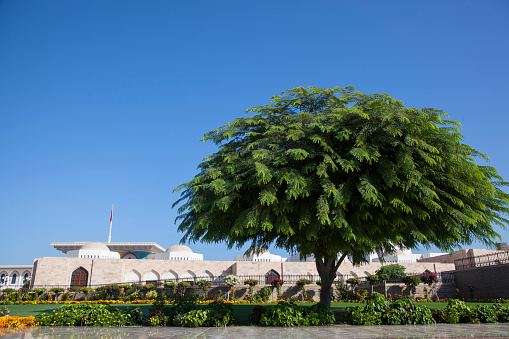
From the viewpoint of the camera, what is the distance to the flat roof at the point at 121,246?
51.3m

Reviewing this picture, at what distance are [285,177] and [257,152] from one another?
1164 millimetres

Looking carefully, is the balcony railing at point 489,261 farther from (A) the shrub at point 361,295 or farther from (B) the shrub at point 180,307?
(B) the shrub at point 180,307

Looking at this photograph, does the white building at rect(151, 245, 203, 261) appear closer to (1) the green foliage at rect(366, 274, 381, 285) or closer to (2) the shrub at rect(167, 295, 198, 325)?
(1) the green foliage at rect(366, 274, 381, 285)

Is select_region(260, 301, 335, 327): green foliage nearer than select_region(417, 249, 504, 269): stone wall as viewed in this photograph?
Yes

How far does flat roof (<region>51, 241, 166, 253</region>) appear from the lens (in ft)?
168

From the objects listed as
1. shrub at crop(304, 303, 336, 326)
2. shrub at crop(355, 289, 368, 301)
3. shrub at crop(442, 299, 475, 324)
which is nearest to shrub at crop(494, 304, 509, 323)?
shrub at crop(442, 299, 475, 324)

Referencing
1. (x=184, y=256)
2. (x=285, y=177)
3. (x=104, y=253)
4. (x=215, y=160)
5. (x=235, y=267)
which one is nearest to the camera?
(x=285, y=177)

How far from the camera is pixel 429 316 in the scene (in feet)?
35.7

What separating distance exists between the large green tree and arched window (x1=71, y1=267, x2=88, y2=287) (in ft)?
93.8

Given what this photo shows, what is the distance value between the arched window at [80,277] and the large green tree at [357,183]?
93.8 ft

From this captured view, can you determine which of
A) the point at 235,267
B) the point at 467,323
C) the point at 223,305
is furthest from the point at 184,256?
the point at 467,323

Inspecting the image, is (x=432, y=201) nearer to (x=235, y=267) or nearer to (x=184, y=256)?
(x=235, y=267)

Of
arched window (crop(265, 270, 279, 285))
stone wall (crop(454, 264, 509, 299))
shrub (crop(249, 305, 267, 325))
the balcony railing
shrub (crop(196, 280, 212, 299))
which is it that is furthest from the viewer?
arched window (crop(265, 270, 279, 285))

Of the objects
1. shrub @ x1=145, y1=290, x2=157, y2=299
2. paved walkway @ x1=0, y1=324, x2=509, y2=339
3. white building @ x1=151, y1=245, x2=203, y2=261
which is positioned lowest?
shrub @ x1=145, y1=290, x2=157, y2=299
